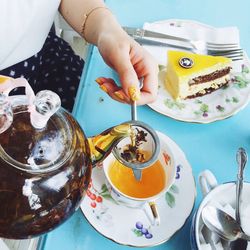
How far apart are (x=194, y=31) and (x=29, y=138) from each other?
51 cm

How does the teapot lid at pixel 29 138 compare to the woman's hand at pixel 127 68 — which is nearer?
the teapot lid at pixel 29 138

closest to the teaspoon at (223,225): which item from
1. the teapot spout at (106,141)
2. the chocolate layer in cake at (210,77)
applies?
the teapot spout at (106,141)

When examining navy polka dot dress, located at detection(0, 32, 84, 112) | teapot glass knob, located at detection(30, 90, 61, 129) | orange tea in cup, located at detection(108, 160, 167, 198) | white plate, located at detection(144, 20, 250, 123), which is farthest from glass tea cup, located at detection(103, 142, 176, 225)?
navy polka dot dress, located at detection(0, 32, 84, 112)

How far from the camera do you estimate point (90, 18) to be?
0.80 meters

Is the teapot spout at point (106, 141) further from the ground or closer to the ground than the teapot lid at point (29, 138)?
closer to the ground

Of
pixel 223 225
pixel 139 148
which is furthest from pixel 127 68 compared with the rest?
pixel 223 225

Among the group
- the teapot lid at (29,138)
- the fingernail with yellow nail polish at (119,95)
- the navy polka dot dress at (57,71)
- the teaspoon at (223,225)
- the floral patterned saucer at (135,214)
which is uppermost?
the teapot lid at (29,138)

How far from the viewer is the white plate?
0.73m

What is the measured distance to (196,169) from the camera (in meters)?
0.67

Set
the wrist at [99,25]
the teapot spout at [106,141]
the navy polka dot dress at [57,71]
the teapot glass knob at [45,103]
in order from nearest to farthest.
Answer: the teapot glass knob at [45,103], the teapot spout at [106,141], the wrist at [99,25], the navy polka dot dress at [57,71]

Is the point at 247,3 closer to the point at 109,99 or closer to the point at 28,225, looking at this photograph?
the point at 109,99

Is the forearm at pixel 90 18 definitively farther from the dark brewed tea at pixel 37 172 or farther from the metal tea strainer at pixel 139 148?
the dark brewed tea at pixel 37 172

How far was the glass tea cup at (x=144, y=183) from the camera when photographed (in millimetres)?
583

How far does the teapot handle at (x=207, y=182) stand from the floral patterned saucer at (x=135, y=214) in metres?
0.02
